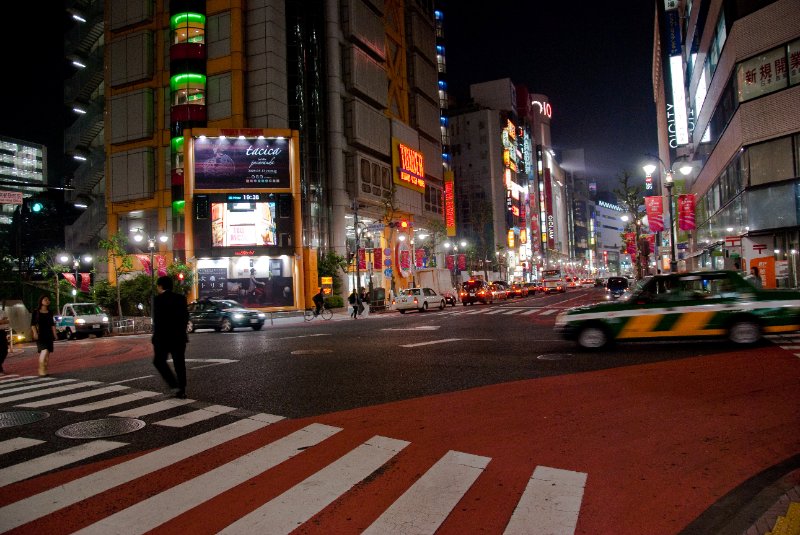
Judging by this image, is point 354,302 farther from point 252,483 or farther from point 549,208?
Result: point 549,208

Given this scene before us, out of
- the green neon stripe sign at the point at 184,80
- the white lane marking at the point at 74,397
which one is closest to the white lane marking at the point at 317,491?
the white lane marking at the point at 74,397

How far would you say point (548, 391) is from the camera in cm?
828

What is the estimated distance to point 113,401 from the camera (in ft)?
29.5

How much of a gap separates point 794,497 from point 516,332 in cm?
1383

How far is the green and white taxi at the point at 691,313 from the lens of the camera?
459 inches

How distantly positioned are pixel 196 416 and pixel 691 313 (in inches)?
396

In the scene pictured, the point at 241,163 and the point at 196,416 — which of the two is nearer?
the point at 196,416

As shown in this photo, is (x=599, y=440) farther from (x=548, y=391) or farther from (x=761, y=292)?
(x=761, y=292)

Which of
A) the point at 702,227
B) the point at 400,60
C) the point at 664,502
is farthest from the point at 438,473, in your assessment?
the point at 400,60

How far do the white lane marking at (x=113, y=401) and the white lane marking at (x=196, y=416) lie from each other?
1.74 meters

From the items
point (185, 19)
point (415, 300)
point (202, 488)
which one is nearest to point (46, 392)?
point (202, 488)

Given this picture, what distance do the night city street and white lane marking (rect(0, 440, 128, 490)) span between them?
0.03 meters

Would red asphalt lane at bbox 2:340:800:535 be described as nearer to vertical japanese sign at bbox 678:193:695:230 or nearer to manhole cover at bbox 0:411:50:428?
manhole cover at bbox 0:411:50:428

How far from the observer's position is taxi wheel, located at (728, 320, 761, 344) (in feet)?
38.4
